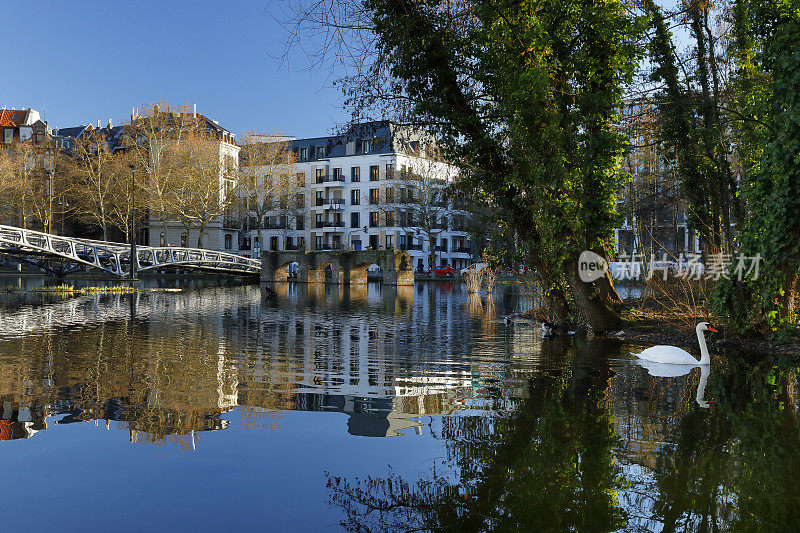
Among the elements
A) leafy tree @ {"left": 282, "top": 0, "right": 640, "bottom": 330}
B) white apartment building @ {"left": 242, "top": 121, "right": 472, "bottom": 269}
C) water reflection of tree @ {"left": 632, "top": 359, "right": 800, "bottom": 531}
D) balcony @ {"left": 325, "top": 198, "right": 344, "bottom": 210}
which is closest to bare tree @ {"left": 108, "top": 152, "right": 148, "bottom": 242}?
white apartment building @ {"left": 242, "top": 121, "right": 472, "bottom": 269}

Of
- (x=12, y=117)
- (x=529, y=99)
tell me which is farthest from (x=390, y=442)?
(x=12, y=117)

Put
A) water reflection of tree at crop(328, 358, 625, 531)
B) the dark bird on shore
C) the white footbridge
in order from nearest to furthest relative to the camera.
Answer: water reflection of tree at crop(328, 358, 625, 531) → the dark bird on shore → the white footbridge

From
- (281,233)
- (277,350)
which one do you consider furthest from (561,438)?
(281,233)

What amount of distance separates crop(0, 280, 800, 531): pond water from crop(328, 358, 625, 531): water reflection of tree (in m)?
0.02

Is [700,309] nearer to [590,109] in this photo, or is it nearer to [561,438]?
[590,109]

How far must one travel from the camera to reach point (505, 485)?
4.18m

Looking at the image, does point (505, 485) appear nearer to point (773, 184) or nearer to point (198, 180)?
point (773, 184)

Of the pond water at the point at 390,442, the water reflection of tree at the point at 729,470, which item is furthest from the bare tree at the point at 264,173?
the water reflection of tree at the point at 729,470

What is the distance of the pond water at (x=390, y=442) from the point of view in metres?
3.79

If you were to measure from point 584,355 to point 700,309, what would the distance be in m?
4.77

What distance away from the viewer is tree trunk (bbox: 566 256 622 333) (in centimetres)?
1366

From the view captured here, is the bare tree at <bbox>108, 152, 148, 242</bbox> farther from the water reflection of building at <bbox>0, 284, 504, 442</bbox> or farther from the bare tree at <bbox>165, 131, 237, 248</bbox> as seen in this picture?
the water reflection of building at <bbox>0, 284, 504, 442</bbox>

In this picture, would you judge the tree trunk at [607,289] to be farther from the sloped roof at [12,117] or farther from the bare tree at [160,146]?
the sloped roof at [12,117]

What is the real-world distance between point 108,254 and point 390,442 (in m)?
39.4
